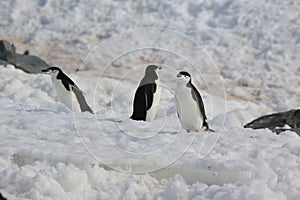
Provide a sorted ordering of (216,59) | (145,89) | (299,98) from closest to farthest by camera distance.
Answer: (145,89)
(299,98)
(216,59)

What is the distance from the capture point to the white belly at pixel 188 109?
6.36 m

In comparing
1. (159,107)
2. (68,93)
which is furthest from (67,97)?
(159,107)

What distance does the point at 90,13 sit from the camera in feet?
65.0

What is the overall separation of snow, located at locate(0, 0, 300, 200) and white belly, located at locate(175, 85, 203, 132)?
0.16m

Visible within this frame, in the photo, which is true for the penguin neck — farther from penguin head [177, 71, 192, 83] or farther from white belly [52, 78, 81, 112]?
white belly [52, 78, 81, 112]

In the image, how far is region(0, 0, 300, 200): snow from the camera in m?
4.76

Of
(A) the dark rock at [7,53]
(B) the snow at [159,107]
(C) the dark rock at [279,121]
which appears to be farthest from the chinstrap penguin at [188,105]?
(A) the dark rock at [7,53]

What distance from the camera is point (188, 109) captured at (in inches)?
252

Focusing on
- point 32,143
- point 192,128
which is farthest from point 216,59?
point 32,143

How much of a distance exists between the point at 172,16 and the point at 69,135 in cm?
1416

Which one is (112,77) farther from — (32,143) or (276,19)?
(32,143)

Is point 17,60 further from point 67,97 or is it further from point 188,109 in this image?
A: point 188,109

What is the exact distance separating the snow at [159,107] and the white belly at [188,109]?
156 mm

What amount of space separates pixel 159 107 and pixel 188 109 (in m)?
4.10
